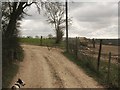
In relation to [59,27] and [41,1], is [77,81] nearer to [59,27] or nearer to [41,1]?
[41,1]

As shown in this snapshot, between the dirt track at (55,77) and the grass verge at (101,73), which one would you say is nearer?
the dirt track at (55,77)

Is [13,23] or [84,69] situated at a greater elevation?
[13,23]

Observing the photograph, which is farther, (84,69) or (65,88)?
(84,69)

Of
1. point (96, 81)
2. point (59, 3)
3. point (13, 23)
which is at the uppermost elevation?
point (59, 3)

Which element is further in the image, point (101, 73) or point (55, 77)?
point (101, 73)

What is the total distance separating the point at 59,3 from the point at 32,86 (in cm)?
1626

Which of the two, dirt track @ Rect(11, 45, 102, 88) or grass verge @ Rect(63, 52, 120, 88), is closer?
dirt track @ Rect(11, 45, 102, 88)

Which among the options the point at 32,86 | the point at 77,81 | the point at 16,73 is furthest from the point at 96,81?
the point at 16,73

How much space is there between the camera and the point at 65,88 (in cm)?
1495

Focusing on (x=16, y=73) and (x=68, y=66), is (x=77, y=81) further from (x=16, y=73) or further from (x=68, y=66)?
(x=68, y=66)

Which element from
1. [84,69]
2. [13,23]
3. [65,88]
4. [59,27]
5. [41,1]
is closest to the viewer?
[65,88]

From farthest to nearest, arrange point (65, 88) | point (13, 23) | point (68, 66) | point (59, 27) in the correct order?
point (59, 27) < point (13, 23) < point (68, 66) < point (65, 88)

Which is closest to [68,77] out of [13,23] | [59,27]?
[13,23]

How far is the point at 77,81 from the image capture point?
55.6ft
